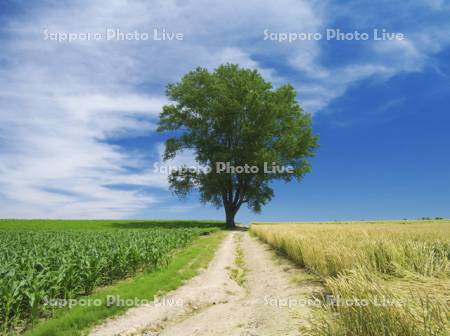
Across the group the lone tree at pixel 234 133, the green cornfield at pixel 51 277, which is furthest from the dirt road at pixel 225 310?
the lone tree at pixel 234 133

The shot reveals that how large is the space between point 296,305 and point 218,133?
42957 millimetres

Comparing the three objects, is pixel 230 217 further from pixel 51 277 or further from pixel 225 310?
pixel 225 310

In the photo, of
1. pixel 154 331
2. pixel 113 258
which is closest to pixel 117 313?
pixel 154 331

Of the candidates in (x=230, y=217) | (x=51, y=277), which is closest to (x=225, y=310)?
(x=51, y=277)

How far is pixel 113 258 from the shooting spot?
568 inches

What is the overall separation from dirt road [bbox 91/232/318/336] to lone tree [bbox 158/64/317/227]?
34908 millimetres

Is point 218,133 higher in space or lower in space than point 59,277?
higher

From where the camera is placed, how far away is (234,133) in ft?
164

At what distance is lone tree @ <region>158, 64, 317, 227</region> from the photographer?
47.8m

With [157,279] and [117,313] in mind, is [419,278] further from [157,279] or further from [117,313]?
[157,279]

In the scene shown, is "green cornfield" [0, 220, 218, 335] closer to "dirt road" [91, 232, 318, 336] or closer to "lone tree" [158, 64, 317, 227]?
"dirt road" [91, 232, 318, 336]

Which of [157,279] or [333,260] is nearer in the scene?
[333,260]

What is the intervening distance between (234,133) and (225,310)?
4176 centimetres

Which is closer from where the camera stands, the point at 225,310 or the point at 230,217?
the point at 225,310
